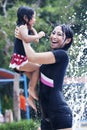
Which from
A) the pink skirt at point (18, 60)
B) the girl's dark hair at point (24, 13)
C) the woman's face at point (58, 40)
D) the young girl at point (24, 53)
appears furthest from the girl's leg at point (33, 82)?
the girl's dark hair at point (24, 13)

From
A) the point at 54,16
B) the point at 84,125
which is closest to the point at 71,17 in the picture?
the point at 54,16

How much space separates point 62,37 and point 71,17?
1003cm

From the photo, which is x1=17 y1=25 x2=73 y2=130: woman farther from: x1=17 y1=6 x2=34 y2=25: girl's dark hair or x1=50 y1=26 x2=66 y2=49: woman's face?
x1=17 y1=6 x2=34 y2=25: girl's dark hair

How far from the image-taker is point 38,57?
366 cm

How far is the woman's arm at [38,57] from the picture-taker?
12.0 ft

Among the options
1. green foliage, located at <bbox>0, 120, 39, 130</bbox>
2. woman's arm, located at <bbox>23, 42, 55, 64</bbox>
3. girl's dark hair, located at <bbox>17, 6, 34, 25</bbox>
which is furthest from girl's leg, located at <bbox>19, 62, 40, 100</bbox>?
green foliage, located at <bbox>0, 120, 39, 130</bbox>

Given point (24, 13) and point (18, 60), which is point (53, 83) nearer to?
point (18, 60)

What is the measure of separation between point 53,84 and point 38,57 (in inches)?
8.7

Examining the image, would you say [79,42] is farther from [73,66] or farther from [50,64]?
[50,64]

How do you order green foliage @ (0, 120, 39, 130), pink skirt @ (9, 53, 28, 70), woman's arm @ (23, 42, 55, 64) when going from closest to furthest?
woman's arm @ (23, 42, 55, 64) → pink skirt @ (9, 53, 28, 70) → green foliage @ (0, 120, 39, 130)

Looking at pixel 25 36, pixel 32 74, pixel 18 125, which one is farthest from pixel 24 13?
pixel 18 125

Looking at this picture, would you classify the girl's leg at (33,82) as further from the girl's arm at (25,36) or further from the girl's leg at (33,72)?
the girl's arm at (25,36)

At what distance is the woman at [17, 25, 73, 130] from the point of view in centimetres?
365

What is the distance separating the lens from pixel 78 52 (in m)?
9.83
